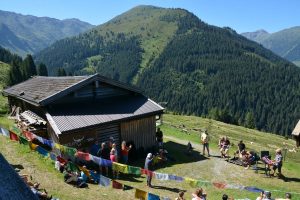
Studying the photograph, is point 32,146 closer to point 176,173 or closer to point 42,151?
point 42,151

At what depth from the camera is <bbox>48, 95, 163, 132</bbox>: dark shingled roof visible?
76.5ft

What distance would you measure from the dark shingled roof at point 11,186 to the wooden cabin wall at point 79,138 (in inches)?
730

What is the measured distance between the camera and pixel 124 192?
1950 centimetres

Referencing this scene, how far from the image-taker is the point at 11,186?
12.7 feet

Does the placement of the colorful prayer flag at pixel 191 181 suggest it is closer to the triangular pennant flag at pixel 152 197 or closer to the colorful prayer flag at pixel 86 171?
the triangular pennant flag at pixel 152 197

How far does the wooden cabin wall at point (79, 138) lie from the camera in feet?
74.6

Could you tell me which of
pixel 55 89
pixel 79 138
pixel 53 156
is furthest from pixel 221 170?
pixel 55 89

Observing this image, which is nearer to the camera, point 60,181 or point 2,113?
point 60,181

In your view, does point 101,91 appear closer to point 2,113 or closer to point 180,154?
point 180,154

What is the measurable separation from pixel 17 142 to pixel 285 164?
20.8 m

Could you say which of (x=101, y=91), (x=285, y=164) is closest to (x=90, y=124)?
(x=101, y=91)

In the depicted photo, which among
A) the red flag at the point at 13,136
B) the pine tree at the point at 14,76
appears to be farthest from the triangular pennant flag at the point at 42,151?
the pine tree at the point at 14,76

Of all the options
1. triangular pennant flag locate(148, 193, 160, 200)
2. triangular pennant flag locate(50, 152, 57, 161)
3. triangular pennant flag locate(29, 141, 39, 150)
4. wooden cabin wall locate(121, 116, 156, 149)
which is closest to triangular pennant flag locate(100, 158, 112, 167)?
triangular pennant flag locate(50, 152, 57, 161)

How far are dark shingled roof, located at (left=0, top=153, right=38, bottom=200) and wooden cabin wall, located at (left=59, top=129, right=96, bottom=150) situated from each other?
18533mm
